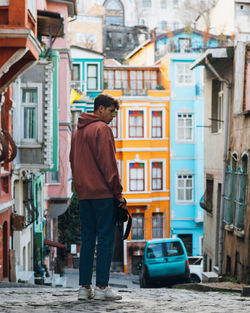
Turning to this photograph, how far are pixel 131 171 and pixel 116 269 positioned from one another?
6516 mm

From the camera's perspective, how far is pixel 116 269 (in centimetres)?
4319

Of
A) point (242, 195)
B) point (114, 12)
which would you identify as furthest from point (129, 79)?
point (114, 12)

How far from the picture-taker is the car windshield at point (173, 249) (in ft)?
84.4

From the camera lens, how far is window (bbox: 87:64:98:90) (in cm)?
4416

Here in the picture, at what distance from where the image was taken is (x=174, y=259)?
25.5 m

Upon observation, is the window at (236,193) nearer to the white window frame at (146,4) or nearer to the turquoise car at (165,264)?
the turquoise car at (165,264)

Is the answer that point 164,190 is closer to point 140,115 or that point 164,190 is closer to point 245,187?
point 140,115

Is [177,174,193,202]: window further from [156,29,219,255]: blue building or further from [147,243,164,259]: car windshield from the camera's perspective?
[147,243,164,259]: car windshield

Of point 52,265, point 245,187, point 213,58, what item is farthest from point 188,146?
point 245,187

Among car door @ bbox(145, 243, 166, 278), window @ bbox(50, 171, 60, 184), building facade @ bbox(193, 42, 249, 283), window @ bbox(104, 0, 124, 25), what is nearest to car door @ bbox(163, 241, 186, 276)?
car door @ bbox(145, 243, 166, 278)

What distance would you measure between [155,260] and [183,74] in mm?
22840

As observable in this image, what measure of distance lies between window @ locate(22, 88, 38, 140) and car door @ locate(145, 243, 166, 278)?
27.4ft

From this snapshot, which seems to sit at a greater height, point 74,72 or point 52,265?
point 74,72

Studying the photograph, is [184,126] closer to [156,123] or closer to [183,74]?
[156,123]
